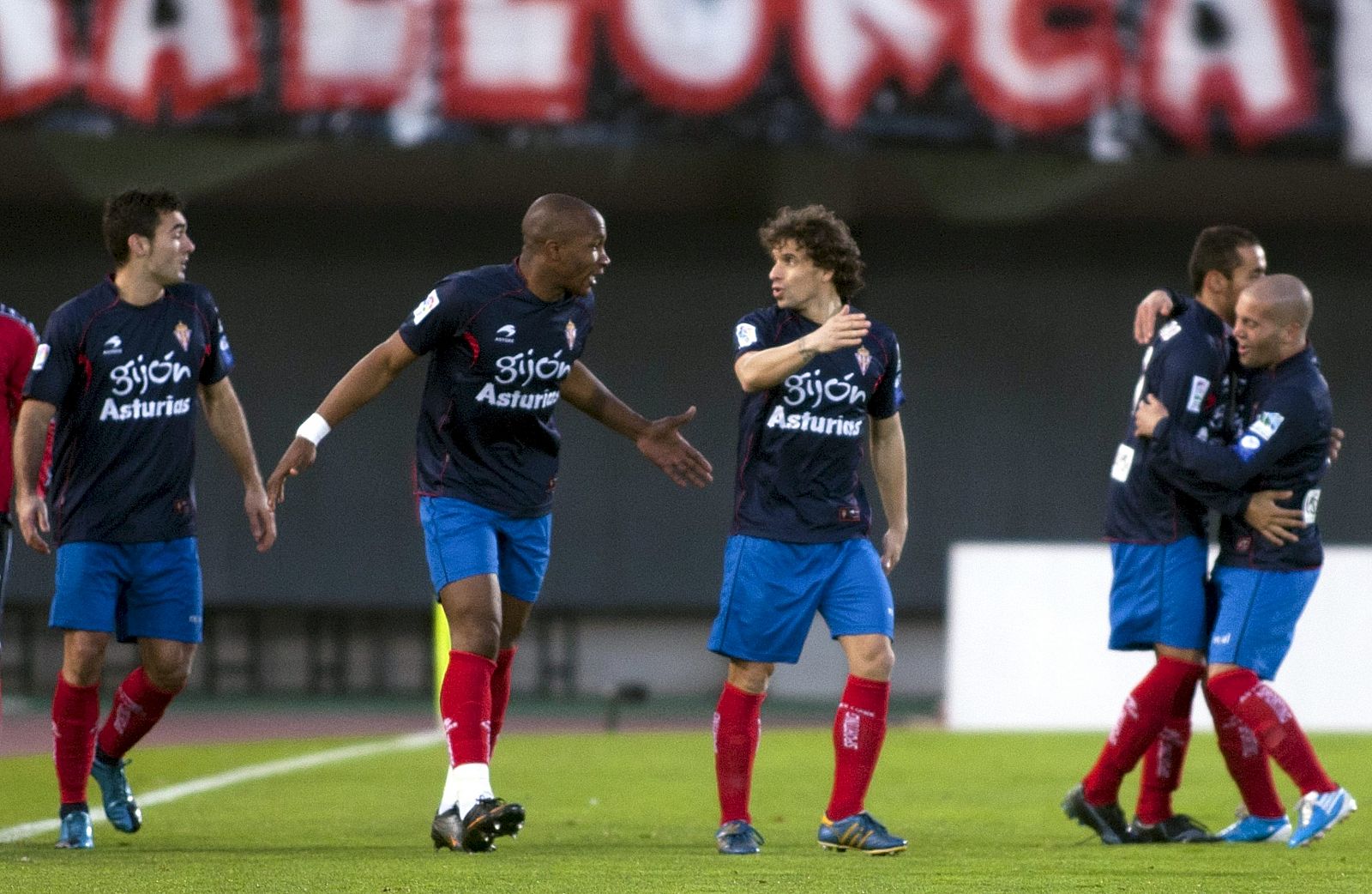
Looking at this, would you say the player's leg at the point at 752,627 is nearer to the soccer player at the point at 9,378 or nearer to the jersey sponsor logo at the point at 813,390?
the jersey sponsor logo at the point at 813,390

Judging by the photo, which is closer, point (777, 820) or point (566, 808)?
point (777, 820)

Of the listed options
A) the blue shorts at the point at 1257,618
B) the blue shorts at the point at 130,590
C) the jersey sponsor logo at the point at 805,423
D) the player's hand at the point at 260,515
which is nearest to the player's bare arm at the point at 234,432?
the player's hand at the point at 260,515

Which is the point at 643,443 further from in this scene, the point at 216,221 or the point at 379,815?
the point at 216,221

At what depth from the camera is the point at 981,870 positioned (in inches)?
212

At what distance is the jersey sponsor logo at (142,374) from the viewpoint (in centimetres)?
639

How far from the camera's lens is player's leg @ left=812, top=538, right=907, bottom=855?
6.01 m

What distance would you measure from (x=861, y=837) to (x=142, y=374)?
2676mm

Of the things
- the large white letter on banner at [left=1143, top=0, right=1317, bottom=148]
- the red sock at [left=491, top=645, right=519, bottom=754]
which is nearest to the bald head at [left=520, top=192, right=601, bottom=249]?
the red sock at [left=491, top=645, right=519, bottom=754]

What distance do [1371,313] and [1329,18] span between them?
412 centimetres

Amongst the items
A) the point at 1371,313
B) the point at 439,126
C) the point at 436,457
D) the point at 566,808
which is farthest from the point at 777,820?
the point at 1371,313

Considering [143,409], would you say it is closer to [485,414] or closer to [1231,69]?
[485,414]

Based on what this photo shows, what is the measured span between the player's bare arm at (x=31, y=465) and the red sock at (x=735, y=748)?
212cm

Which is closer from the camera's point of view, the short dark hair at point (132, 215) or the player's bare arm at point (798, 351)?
the player's bare arm at point (798, 351)

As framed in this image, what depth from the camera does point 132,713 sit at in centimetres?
683
